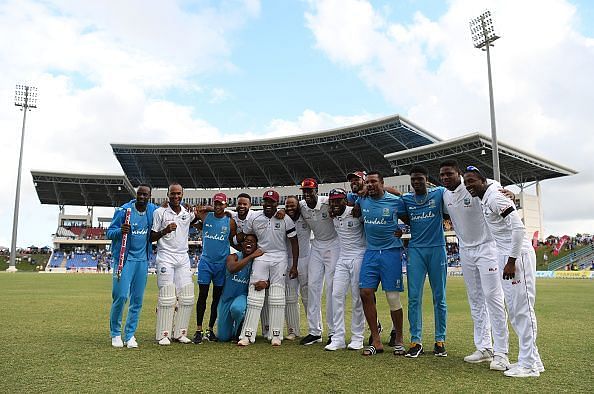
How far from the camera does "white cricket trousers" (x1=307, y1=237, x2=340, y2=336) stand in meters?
6.88

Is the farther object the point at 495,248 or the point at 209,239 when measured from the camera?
the point at 209,239

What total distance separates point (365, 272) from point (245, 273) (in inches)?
78.6

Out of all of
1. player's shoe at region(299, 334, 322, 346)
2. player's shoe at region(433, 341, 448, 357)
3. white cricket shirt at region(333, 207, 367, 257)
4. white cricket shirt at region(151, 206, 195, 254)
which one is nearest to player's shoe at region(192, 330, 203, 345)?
white cricket shirt at region(151, 206, 195, 254)

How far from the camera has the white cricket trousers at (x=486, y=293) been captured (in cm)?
529

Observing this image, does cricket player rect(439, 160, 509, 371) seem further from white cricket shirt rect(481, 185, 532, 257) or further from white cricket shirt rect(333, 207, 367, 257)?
white cricket shirt rect(333, 207, 367, 257)

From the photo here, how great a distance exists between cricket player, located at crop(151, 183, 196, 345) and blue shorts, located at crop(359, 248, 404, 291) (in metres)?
2.56

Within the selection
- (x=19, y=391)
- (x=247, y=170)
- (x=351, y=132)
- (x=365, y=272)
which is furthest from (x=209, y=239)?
(x=247, y=170)

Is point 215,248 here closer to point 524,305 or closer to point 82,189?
point 524,305

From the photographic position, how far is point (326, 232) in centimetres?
700

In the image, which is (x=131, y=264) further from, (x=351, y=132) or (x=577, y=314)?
(x=351, y=132)

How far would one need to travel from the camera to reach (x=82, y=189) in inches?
2474

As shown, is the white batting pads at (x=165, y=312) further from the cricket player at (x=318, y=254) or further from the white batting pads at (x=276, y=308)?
the cricket player at (x=318, y=254)

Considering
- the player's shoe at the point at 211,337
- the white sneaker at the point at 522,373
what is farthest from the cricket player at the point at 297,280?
the white sneaker at the point at 522,373

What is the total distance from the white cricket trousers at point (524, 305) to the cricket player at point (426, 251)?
1.03 m
